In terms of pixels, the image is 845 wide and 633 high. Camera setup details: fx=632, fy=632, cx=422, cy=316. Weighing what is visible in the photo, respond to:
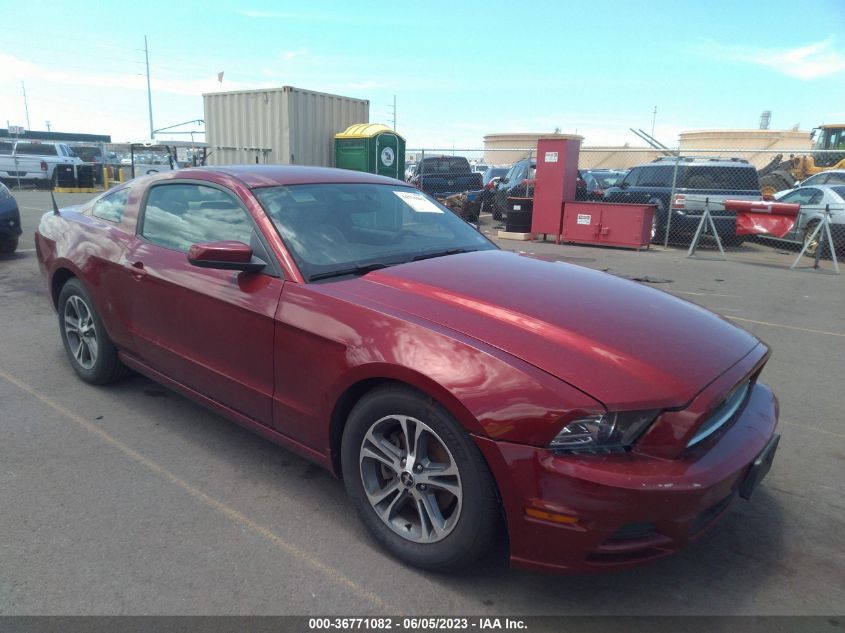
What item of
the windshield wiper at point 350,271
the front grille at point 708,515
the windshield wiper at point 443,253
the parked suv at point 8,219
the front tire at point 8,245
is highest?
the windshield wiper at point 443,253

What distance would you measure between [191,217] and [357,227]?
3.27 feet

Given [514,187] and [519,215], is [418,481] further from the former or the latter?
[514,187]

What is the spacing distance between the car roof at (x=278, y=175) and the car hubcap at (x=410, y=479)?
5.22 ft

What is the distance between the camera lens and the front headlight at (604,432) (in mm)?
2117

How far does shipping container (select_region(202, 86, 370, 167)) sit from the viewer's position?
14.2 metres

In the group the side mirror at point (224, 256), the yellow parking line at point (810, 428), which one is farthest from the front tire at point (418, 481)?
the yellow parking line at point (810, 428)

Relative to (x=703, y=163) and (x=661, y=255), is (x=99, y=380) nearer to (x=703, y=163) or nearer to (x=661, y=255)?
(x=661, y=255)

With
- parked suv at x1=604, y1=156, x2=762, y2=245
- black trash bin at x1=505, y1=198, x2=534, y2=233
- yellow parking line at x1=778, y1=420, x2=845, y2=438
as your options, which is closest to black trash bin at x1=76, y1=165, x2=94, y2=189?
black trash bin at x1=505, y1=198, x2=534, y2=233

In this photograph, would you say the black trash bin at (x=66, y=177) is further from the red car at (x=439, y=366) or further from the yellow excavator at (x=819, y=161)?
the yellow excavator at (x=819, y=161)

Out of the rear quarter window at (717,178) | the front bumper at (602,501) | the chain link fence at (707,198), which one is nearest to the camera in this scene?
the front bumper at (602,501)

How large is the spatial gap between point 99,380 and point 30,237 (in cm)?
857

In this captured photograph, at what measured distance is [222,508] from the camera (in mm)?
2975

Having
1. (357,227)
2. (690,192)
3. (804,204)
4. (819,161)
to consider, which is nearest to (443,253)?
(357,227)

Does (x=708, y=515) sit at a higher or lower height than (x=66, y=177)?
lower
